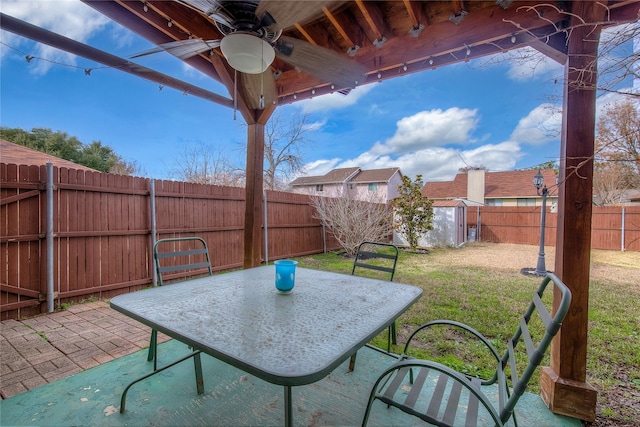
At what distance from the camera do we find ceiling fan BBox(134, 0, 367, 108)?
1486 mm

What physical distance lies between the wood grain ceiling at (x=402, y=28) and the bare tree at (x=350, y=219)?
4.79 meters

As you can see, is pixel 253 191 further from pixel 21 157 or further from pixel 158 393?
pixel 21 157

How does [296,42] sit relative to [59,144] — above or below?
below

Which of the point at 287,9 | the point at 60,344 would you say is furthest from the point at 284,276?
the point at 60,344

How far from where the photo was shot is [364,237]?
726cm

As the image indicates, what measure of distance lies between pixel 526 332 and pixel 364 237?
614cm

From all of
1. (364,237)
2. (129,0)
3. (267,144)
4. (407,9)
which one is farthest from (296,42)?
(267,144)

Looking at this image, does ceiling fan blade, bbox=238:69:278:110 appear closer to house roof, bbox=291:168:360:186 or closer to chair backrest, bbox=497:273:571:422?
chair backrest, bbox=497:273:571:422

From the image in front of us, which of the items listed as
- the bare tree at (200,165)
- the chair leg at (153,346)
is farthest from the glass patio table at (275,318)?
the bare tree at (200,165)

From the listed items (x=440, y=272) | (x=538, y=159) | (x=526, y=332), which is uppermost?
(x=538, y=159)

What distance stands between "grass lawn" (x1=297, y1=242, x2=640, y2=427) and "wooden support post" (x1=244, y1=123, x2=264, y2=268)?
1.79 metres

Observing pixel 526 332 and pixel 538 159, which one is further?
pixel 538 159

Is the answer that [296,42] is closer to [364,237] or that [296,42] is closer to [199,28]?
[199,28]

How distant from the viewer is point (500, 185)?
17109mm
